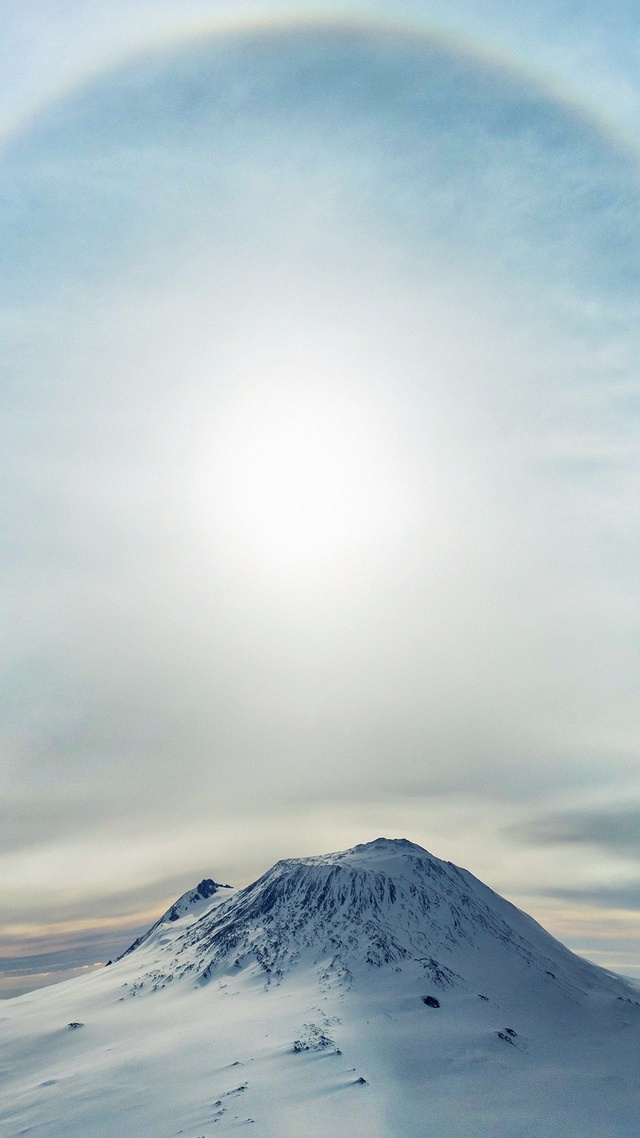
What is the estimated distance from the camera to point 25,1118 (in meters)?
148

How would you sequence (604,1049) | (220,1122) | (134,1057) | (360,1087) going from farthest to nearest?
1. (604,1049)
2. (134,1057)
3. (360,1087)
4. (220,1122)

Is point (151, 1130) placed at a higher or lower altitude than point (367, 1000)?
lower

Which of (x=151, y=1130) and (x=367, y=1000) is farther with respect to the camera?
(x=367, y=1000)

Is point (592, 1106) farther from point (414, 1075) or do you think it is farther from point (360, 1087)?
point (360, 1087)

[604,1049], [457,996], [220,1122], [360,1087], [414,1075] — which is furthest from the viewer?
[457,996]

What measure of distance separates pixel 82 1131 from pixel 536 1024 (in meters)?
107

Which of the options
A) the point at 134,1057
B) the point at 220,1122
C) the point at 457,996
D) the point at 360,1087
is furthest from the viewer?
the point at 457,996

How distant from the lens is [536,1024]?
629ft

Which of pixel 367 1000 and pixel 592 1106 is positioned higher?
pixel 367 1000

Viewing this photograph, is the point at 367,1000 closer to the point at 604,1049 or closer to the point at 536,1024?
the point at 536,1024

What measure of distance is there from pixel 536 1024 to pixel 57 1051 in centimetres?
11371

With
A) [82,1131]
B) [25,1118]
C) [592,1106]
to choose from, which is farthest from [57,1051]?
[592,1106]

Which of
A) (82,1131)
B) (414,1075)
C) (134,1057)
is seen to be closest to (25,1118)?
(82,1131)

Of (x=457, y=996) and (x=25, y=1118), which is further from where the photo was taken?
(x=457, y=996)
